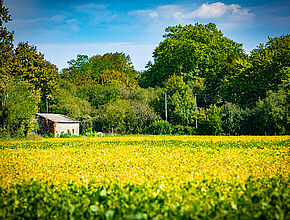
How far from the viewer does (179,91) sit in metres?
35.8

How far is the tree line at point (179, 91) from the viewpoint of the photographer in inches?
990

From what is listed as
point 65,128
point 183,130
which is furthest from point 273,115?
point 65,128

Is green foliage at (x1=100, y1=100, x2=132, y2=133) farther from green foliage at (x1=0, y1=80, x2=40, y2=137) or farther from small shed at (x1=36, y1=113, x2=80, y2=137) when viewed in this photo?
green foliage at (x1=0, y1=80, x2=40, y2=137)

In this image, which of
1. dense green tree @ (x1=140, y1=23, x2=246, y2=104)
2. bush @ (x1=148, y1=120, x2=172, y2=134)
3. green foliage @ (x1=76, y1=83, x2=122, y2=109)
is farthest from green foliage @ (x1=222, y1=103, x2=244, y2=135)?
green foliage @ (x1=76, y1=83, x2=122, y2=109)

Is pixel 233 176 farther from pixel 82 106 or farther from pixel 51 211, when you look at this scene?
pixel 82 106

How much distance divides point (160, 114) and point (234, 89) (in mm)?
12525

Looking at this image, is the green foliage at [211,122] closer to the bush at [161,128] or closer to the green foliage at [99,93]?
the bush at [161,128]

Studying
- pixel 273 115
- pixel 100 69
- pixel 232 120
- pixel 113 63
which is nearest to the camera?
pixel 273 115

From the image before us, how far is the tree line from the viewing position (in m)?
25.2

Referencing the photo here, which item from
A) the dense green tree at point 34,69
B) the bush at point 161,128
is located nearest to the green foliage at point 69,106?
the dense green tree at point 34,69

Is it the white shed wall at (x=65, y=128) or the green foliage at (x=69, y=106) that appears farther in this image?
the green foliage at (x=69, y=106)

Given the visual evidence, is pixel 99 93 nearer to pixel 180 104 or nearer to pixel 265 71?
pixel 180 104

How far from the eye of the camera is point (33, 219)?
13.7ft

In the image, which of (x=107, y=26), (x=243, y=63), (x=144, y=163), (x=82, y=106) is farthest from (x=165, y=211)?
(x=82, y=106)
